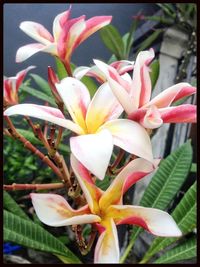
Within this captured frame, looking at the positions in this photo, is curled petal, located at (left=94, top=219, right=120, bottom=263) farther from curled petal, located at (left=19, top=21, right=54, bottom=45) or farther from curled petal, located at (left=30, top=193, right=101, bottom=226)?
curled petal, located at (left=19, top=21, right=54, bottom=45)

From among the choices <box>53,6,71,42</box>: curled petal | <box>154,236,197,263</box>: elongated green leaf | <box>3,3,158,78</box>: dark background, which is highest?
<box>3,3,158,78</box>: dark background

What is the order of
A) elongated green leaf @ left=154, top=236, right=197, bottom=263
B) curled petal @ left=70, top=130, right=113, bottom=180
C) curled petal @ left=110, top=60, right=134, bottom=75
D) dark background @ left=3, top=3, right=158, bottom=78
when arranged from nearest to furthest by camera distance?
curled petal @ left=70, top=130, right=113, bottom=180, curled petal @ left=110, top=60, right=134, bottom=75, dark background @ left=3, top=3, right=158, bottom=78, elongated green leaf @ left=154, top=236, right=197, bottom=263

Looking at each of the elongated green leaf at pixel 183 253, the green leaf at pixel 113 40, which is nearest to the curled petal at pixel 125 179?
the elongated green leaf at pixel 183 253

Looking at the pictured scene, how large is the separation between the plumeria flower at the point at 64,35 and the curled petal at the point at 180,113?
0.14 meters

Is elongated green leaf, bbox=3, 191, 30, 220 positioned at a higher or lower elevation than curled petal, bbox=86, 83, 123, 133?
lower

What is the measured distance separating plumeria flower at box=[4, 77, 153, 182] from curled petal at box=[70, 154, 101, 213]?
2 centimetres

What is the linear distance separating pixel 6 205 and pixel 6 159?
518 mm

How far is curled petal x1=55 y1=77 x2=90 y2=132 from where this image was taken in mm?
279

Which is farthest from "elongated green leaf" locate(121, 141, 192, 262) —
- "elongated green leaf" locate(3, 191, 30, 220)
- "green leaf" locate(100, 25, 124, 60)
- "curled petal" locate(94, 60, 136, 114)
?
"curled petal" locate(94, 60, 136, 114)

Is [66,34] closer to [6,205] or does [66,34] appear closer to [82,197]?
[82,197]

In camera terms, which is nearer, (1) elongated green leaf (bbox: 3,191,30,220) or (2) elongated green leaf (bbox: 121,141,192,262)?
(2) elongated green leaf (bbox: 121,141,192,262)

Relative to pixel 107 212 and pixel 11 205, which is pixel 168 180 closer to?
pixel 11 205

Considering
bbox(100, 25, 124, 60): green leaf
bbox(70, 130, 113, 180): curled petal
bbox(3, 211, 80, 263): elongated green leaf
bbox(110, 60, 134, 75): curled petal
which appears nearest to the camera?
bbox(70, 130, 113, 180): curled petal

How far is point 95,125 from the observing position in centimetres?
28
